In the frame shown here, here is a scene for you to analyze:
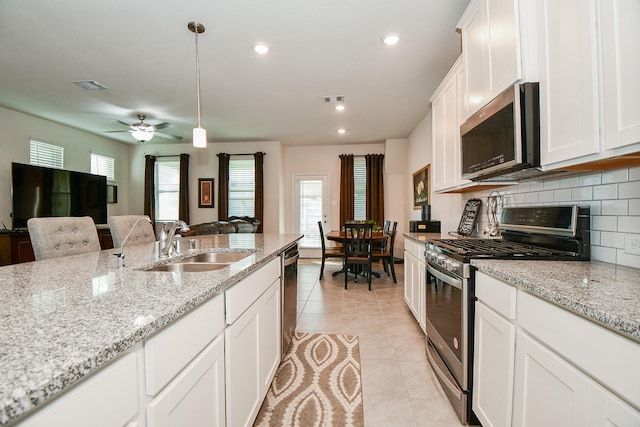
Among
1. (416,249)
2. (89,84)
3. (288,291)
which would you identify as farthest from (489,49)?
(89,84)

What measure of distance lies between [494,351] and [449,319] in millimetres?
444

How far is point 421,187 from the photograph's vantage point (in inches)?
200

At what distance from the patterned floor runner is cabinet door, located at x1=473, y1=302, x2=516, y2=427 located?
2.15ft

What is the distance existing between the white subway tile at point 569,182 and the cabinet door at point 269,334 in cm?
184

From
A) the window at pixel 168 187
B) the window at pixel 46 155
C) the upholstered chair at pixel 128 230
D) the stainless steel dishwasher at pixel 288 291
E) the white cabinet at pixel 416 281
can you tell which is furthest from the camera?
the window at pixel 168 187

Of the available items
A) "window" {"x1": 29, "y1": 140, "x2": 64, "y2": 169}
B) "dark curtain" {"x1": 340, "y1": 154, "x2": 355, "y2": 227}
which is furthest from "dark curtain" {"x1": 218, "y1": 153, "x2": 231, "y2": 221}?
"window" {"x1": 29, "y1": 140, "x2": 64, "y2": 169}

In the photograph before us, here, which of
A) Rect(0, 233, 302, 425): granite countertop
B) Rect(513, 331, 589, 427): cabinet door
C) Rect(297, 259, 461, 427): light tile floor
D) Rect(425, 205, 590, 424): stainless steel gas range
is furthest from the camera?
Rect(297, 259, 461, 427): light tile floor

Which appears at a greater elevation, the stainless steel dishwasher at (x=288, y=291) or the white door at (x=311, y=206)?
the white door at (x=311, y=206)

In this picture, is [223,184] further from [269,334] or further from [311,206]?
[269,334]

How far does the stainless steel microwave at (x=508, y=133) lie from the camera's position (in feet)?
4.77

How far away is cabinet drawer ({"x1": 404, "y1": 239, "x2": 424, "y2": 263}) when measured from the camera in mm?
2539

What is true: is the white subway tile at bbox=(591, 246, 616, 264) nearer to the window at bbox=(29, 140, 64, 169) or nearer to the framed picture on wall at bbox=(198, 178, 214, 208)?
the framed picture on wall at bbox=(198, 178, 214, 208)

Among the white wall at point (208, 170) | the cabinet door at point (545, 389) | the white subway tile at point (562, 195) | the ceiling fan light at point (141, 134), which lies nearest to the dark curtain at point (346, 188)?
the white wall at point (208, 170)

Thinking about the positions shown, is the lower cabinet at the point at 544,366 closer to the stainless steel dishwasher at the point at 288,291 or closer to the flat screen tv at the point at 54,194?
the stainless steel dishwasher at the point at 288,291
